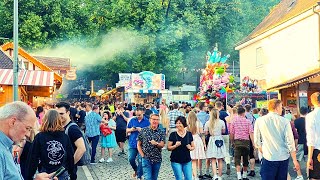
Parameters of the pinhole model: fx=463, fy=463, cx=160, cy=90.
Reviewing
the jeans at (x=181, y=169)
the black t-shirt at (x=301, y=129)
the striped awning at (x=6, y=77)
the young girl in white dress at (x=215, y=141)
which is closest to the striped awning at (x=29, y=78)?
the striped awning at (x=6, y=77)

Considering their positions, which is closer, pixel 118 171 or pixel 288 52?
pixel 118 171

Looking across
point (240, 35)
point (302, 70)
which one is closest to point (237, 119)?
point (302, 70)

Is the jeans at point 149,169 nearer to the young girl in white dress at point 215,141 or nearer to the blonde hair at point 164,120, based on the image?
the young girl in white dress at point 215,141

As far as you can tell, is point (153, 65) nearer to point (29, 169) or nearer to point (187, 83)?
point (187, 83)

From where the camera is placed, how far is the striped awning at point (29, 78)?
18.1 meters

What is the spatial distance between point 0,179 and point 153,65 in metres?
41.3

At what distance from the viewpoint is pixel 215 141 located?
457 inches

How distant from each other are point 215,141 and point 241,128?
0.75 metres

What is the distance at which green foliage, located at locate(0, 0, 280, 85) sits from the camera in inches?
1598

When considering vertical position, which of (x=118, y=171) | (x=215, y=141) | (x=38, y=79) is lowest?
(x=118, y=171)

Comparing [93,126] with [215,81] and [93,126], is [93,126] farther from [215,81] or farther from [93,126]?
[215,81]

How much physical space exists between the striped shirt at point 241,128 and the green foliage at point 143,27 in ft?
102

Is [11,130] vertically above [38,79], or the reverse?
[38,79]

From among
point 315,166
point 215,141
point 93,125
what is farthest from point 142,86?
point 315,166
